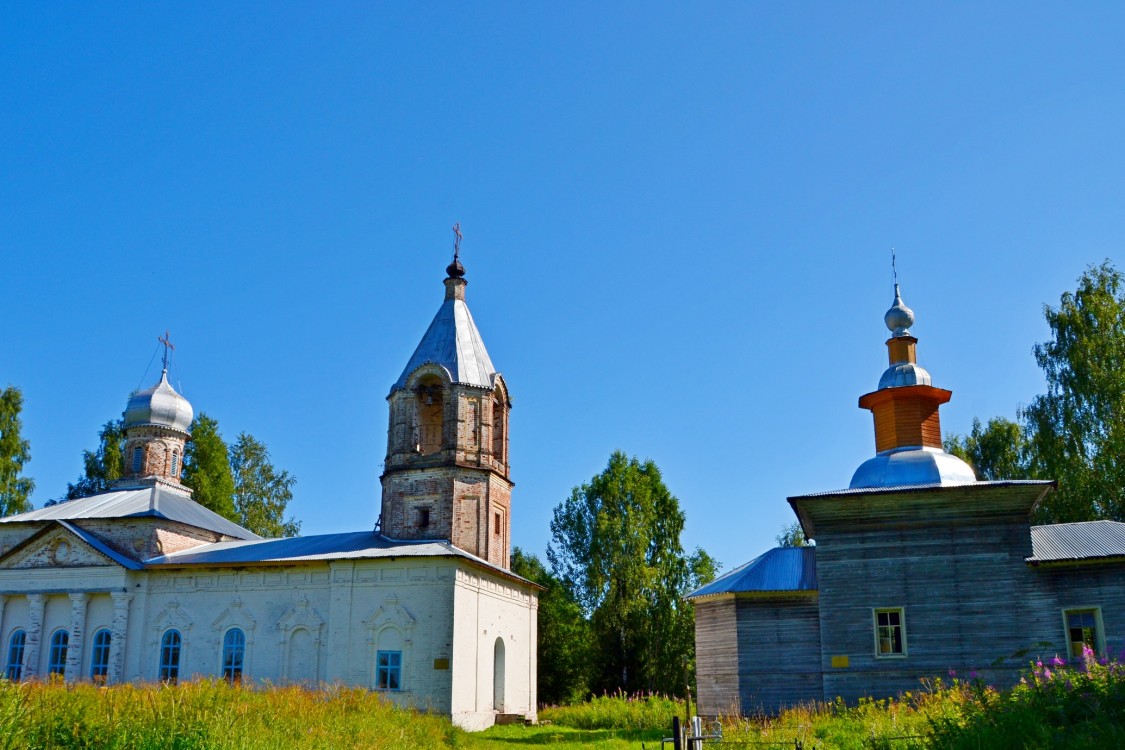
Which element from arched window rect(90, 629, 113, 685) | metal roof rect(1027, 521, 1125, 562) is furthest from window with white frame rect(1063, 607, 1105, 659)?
arched window rect(90, 629, 113, 685)

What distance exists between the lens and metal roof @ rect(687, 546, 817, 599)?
19.5m

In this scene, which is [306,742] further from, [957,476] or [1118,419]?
[1118,419]

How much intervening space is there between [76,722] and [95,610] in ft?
61.8

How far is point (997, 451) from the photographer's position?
112ft

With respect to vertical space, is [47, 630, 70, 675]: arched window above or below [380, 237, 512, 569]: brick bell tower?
below

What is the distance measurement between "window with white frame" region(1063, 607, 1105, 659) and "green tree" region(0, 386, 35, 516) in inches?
1372

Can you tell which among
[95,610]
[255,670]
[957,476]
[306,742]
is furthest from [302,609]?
[957,476]

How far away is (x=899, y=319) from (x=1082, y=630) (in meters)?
8.30

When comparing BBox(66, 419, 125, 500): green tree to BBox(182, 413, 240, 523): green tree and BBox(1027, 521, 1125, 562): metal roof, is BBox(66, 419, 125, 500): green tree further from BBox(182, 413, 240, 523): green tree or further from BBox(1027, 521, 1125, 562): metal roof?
BBox(1027, 521, 1125, 562): metal roof

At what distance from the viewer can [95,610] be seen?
26.8 meters

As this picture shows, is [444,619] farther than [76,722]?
Yes

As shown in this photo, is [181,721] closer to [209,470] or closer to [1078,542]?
[1078,542]

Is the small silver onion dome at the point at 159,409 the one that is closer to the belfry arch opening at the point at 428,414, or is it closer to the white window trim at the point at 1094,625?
the belfry arch opening at the point at 428,414

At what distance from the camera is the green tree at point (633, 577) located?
33.6 meters
